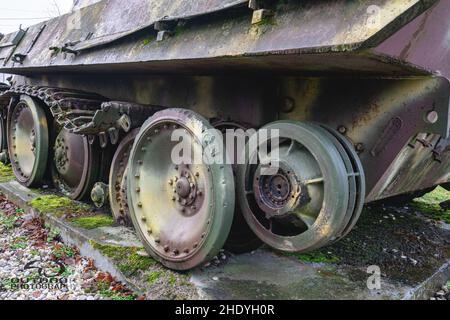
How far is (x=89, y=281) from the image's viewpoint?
3.18 metres

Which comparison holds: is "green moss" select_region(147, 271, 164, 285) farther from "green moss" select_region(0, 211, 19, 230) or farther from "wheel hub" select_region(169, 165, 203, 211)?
"green moss" select_region(0, 211, 19, 230)

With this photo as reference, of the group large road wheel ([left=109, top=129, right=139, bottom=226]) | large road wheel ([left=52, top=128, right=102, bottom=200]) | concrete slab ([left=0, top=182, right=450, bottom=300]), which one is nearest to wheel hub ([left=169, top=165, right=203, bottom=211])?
concrete slab ([left=0, top=182, right=450, bottom=300])

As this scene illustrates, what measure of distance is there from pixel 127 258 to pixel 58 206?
5.76ft

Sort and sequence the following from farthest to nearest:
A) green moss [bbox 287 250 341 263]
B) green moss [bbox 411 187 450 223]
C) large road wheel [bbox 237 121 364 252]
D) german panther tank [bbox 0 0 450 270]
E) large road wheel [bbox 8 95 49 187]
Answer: large road wheel [bbox 8 95 49 187] → green moss [bbox 411 187 450 223] → green moss [bbox 287 250 341 263] → large road wheel [bbox 237 121 364 252] → german panther tank [bbox 0 0 450 270]

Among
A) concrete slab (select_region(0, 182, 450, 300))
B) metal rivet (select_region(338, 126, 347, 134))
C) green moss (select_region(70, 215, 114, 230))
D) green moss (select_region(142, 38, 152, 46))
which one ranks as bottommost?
concrete slab (select_region(0, 182, 450, 300))

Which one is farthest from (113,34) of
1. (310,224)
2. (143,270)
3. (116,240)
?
(310,224)

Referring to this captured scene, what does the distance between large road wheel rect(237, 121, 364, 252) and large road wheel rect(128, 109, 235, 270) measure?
18cm

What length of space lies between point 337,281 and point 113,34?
262 cm

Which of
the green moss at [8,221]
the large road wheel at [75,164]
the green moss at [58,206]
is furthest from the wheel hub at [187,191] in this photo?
the green moss at [8,221]

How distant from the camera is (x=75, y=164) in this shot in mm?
4770

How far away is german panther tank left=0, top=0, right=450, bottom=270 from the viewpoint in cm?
214

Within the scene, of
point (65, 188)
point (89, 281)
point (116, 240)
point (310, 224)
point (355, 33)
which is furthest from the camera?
point (65, 188)

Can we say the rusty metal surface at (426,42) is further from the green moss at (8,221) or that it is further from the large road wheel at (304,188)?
the green moss at (8,221)
